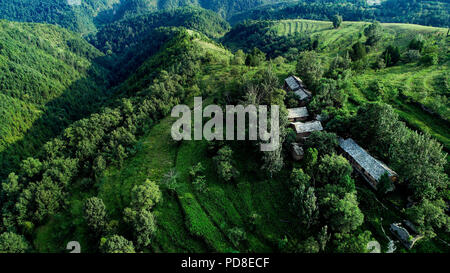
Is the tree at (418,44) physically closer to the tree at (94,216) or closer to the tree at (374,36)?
the tree at (374,36)

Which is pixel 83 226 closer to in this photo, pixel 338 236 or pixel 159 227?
pixel 159 227

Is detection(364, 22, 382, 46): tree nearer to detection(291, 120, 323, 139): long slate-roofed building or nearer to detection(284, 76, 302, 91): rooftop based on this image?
detection(284, 76, 302, 91): rooftop

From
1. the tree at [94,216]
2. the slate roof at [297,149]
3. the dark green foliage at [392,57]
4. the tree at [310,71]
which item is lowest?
the tree at [94,216]

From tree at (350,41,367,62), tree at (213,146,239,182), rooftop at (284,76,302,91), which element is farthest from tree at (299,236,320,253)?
tree at (350,41,367,62)

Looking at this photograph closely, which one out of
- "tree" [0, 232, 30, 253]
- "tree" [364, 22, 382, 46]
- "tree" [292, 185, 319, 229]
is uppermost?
"tree" [364, 22, 382, 46]

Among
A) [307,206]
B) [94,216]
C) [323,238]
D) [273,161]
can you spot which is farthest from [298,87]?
[94,216]

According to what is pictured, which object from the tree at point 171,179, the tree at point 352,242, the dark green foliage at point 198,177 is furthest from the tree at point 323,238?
the tree at point 171,179

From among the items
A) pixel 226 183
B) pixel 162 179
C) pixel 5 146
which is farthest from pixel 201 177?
pixel 5 146
